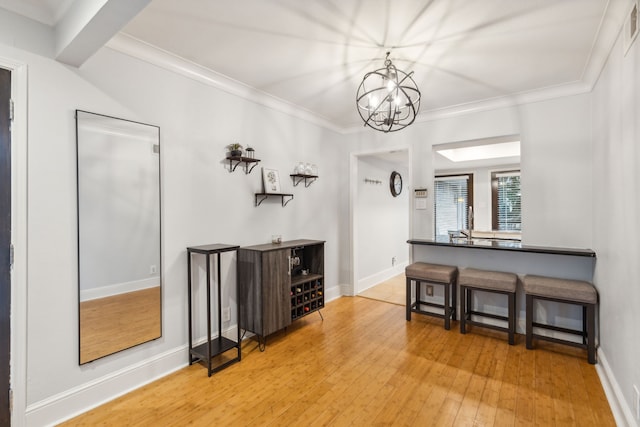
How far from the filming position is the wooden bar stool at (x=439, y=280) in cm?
340

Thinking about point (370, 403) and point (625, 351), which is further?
point (370, 403)

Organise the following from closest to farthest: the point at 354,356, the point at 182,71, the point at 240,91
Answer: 1. the point at 182,71
2. the point at 354,356
3. the point at 240,91

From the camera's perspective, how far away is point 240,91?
10.1ft

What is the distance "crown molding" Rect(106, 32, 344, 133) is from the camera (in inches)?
88.0

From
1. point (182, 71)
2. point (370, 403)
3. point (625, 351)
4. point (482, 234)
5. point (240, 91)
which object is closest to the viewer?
point (625, 351)

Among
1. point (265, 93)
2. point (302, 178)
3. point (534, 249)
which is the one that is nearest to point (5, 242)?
point (265, 93)

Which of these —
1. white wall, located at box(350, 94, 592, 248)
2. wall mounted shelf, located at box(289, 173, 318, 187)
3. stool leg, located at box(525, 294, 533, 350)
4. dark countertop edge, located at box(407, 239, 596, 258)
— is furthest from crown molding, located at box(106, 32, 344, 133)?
stool leg, located at box(525, 294, 533, 350)

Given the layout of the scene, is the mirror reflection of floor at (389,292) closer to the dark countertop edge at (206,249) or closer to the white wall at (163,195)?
the white wall at (163,195)

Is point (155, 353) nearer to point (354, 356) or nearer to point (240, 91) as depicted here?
point (354, 356)

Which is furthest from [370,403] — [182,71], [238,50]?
[182,71]

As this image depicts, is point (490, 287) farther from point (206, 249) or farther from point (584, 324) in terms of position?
point (206, 249)

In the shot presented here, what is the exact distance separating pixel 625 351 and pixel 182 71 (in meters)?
3.84

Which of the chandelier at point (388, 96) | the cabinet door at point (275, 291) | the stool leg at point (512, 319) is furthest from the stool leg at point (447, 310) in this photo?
the chandelier at point (388, 96)

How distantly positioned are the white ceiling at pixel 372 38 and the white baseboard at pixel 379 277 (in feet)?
10.1
